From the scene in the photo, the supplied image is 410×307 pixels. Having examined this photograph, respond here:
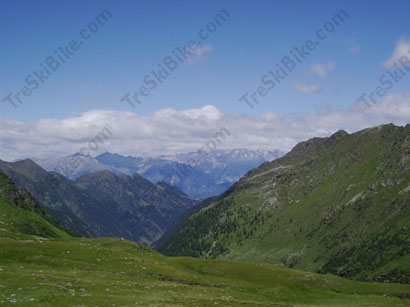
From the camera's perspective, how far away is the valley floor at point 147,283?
47188 millimetres

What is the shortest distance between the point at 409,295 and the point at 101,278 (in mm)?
81203

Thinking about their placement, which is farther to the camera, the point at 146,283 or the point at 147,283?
the point at 147,283

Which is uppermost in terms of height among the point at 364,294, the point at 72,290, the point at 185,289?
the point at 72,290

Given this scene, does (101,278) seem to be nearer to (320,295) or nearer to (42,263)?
(42,263)

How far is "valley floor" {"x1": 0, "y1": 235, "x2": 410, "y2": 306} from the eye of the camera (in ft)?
155

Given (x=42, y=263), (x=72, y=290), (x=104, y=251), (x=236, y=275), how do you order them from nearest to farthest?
(x=72, y=290) < (x=42, y=263) < (x=104, y=251) < (x=236, y=275)

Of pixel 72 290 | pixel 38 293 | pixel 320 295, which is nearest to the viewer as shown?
pixel 38 293

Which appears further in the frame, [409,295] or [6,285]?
[409,295]

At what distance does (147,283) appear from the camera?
69438 millimetres

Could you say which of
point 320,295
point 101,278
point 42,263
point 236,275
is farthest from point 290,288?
point 42,263

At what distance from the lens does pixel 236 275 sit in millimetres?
104938

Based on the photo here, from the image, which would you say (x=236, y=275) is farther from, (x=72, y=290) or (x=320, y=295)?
(x=72, y=290)

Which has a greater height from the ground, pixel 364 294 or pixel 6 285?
pixel 6 285

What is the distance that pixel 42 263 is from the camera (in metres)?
73.1
